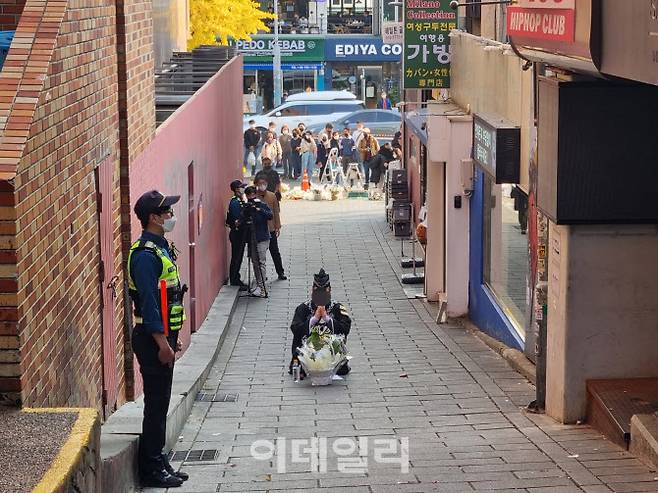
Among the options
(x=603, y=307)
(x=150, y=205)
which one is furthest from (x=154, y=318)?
(x=603, y=307)

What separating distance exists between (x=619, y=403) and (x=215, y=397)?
399cm

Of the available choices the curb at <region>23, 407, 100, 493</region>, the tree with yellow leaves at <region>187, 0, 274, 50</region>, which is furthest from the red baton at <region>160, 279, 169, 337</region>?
the tree with yellow leaves at <region>187, 0, 274, 50</region>

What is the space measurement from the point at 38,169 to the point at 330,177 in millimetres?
28810

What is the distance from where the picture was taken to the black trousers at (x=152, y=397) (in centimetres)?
791

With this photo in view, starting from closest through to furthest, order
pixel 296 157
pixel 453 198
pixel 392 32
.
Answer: pixel 453 198 < pixel 392 32 < pixel 296 157

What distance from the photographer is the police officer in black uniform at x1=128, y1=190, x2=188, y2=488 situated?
25.5ft

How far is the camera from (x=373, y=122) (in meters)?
43.5

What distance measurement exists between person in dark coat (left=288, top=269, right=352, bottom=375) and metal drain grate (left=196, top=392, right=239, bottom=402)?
3.47ft

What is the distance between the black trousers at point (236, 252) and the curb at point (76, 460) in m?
13.4

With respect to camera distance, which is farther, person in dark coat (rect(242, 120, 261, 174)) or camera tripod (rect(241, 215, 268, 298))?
person in dark coat (rect(242, 120, 261, 174))

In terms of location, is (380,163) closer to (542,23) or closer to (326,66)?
(542,23)

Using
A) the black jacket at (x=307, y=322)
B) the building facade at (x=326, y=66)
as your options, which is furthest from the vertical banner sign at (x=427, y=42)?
the building facade at (x=326, y=66)

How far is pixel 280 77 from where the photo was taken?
54.1 m

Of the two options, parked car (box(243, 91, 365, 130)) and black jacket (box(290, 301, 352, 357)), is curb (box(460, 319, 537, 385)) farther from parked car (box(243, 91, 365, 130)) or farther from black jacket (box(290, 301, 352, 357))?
parked car (box(243, 91, 365, 130))
